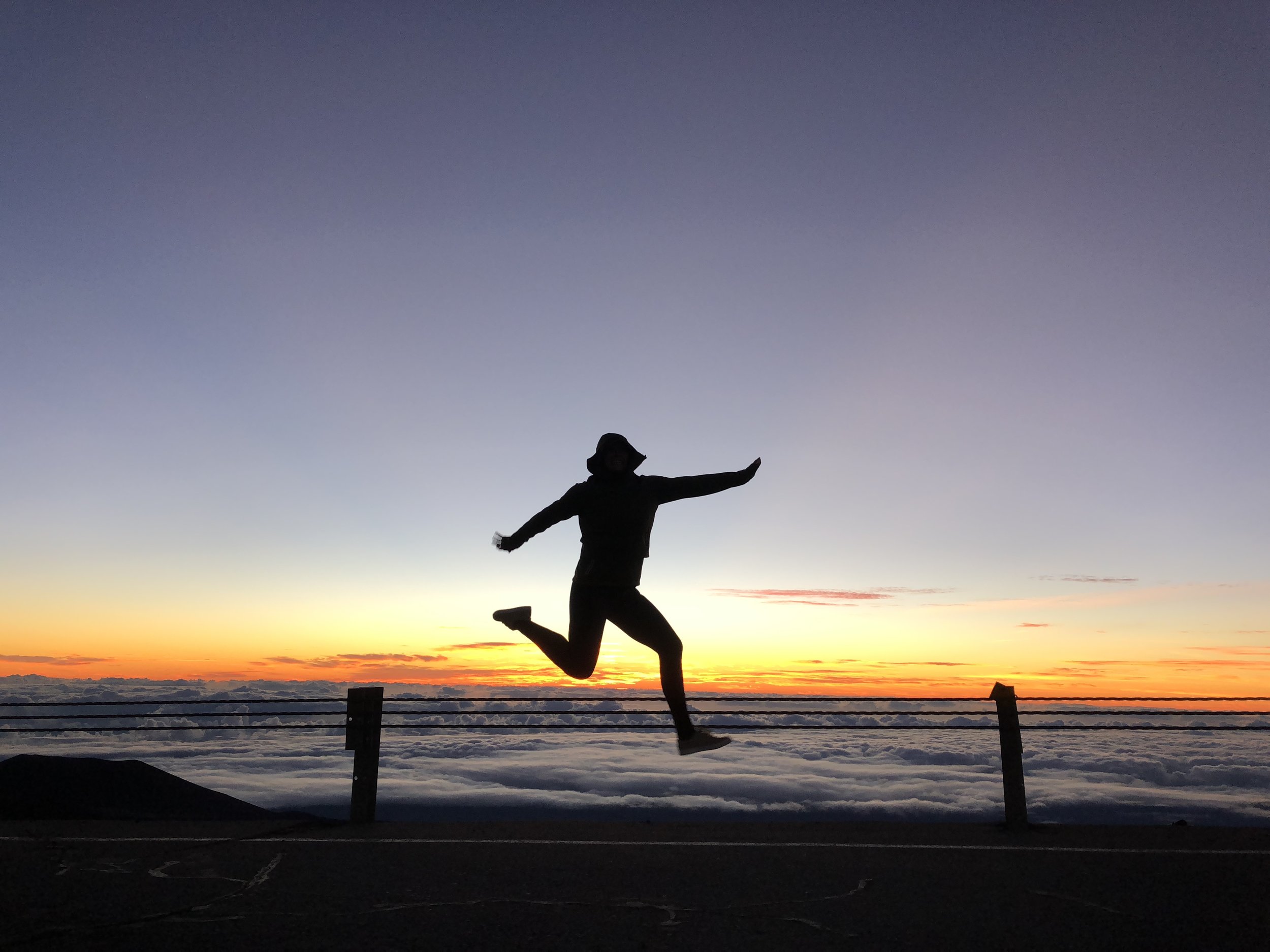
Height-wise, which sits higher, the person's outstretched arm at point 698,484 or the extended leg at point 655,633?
the person's outstretched arm at point 698,484

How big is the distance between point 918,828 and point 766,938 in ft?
13.2

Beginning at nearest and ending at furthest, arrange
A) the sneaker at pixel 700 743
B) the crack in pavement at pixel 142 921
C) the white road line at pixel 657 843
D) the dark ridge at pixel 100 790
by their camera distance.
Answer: the crack in pavement at pixel 142 921 → the sneaker at pixel 700 743 → the white road line at pixel 657 843 → the dark ridge at pixel 100 790

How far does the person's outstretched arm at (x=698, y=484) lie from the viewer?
5.21m

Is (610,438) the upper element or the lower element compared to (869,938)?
upper

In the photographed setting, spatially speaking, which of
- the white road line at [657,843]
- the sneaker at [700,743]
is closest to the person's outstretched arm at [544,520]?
the sneaker at [700,743]

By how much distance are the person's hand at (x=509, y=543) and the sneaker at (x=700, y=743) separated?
1.65m

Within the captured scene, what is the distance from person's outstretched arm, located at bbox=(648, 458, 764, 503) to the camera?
5215 mm

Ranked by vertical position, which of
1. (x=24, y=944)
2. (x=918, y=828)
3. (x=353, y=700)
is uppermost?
(x=353, y=700)

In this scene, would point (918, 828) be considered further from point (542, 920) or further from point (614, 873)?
point (542, 920)

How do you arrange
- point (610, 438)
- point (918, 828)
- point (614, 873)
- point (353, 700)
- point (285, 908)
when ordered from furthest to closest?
point (353, 700)
point (918, 828)
point (610, 438)
point (614, 873)
point (285, 908)

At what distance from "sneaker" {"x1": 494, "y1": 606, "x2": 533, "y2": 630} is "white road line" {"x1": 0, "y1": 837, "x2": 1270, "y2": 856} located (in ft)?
4.89

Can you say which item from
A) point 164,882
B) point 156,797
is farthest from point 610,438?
point 156,797

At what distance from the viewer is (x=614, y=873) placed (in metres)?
4.64

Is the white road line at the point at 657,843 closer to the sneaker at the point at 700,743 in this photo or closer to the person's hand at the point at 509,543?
the sneaker at the point at 700,743
